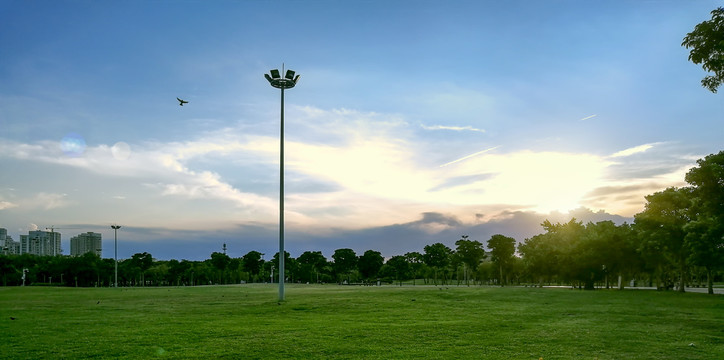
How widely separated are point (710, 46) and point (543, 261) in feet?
242

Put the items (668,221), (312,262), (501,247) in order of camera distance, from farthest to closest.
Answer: (312,262) < (501,247) < (668,221)

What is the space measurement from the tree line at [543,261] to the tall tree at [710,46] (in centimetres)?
2168

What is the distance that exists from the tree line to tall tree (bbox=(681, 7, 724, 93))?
71.1ft

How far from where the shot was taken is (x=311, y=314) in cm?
2703

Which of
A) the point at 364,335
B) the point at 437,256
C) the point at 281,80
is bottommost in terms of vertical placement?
the point at 437,256

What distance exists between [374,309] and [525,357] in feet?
53.9

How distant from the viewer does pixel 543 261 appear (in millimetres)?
91188

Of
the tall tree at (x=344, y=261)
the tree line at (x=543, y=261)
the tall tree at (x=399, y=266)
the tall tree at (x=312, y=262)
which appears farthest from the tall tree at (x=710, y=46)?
the tall tree at (x=344, y=261)

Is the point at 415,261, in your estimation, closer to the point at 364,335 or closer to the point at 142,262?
the point at 142,262

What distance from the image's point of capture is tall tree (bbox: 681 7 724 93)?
2250cm

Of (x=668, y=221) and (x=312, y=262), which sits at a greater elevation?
(x=668, y=221)

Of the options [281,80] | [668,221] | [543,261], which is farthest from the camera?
[543,261]

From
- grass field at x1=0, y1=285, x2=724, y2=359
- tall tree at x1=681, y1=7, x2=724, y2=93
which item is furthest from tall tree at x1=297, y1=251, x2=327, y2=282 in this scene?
tall tree at x1=681, y1=7, x2=724, y2=93

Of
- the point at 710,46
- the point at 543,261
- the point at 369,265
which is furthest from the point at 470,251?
the point at 710,46
